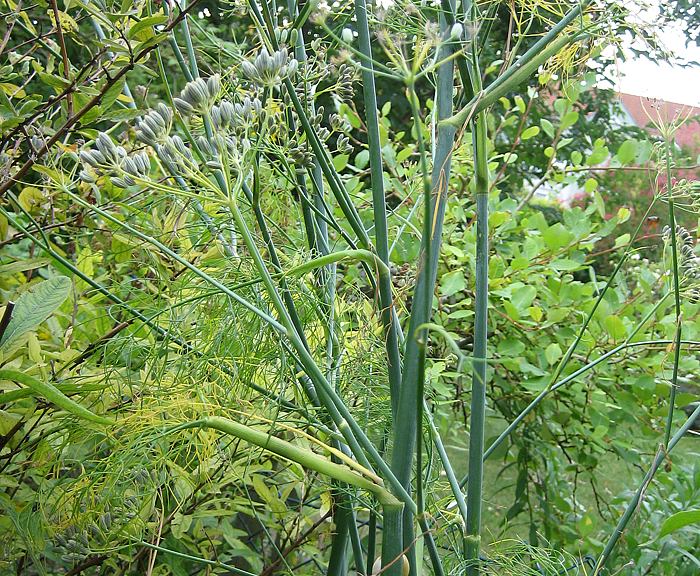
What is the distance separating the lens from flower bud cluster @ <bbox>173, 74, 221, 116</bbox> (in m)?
0.61

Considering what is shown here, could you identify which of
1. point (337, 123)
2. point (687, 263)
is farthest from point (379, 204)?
point (687, 263)

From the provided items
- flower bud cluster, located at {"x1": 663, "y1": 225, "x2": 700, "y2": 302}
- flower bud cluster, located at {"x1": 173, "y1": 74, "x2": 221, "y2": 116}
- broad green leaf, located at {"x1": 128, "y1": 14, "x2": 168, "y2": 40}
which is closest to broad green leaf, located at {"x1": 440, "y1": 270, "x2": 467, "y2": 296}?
flower bud cluster, located at {"x1": 663, "y1": 225, "x2": 700, "y2": 302}

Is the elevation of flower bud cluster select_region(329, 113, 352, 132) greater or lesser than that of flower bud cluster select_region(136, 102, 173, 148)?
greater

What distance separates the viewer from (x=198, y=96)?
24.2 inches

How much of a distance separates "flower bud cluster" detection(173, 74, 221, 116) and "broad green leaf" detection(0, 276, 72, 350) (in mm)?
340

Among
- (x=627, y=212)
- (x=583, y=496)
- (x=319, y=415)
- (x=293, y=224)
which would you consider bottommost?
(x=583, y=496)

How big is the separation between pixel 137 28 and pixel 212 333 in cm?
34

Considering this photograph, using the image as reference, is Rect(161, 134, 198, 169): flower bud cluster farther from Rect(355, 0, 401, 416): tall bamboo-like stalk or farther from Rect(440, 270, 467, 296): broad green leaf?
Rect(440, 270, 467, 296): broad green leaf

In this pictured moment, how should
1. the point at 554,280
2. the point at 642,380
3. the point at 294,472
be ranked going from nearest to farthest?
the point at 294,472
the point at 642,380
the point at 554,280

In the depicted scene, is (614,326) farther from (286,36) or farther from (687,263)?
(286,36)

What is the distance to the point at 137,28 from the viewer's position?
2.67 feet

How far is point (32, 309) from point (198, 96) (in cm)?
38

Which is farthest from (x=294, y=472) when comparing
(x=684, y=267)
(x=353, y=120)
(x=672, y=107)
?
(x=353, y=120)

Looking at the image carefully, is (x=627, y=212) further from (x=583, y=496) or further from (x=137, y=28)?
(x=583, y=496)
